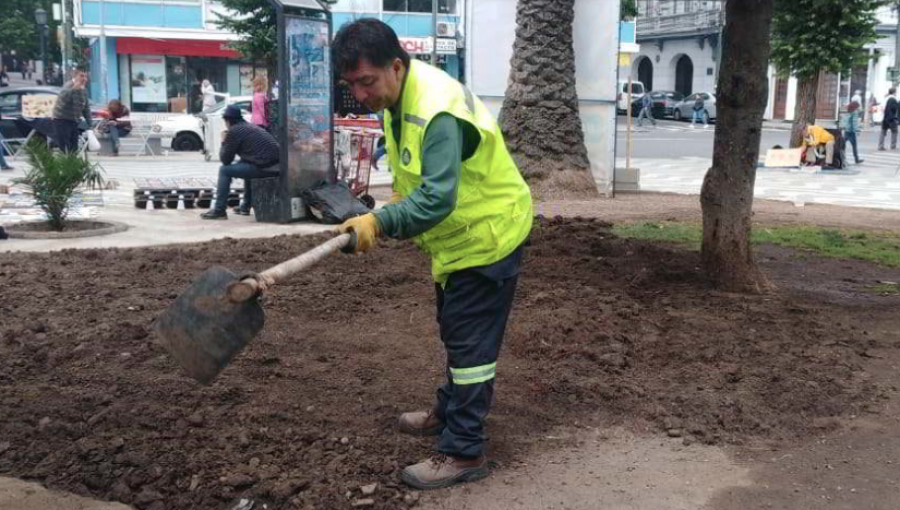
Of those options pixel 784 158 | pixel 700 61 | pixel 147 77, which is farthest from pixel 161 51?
pixel 700 61

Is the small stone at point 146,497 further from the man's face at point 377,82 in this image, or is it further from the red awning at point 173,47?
the red awning at point 173,47

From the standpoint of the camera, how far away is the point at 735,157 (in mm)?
6781

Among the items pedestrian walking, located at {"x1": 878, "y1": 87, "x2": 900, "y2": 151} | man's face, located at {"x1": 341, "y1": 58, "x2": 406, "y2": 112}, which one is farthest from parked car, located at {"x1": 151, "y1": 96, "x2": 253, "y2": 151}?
man's face, located at {"x1": 341, "y1": 58, "x2": 406, "y2": 112}

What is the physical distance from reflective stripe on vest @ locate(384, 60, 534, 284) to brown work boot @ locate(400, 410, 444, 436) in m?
0.74

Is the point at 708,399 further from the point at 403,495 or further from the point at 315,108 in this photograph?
the point at 315,108

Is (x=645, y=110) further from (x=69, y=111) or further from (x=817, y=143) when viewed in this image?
(x=69, y=111)

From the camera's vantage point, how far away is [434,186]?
335cm

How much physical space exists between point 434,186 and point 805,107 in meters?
20.0

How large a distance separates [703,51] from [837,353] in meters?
51.4

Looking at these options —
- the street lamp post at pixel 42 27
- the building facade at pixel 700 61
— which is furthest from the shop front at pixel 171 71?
the building facade at pixel 700 61

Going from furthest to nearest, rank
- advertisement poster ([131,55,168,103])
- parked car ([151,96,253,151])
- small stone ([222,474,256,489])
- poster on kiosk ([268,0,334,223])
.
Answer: advertisement poster ([131,55,168,103]) → parked car ([151,96,253,151]) → poster on kiosk ([268,0,334,223]) → small stone ([222,474,256,489])

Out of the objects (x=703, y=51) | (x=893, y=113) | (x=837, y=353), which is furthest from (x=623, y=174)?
(x=703, y=51)

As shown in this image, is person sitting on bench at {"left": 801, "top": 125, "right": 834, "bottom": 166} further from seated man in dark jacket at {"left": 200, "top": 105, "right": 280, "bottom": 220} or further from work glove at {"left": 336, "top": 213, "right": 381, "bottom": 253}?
work glove at {"left": 336, "top": 213, "right": 381, "bottom": 253}

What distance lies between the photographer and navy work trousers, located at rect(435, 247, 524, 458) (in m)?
3.67
